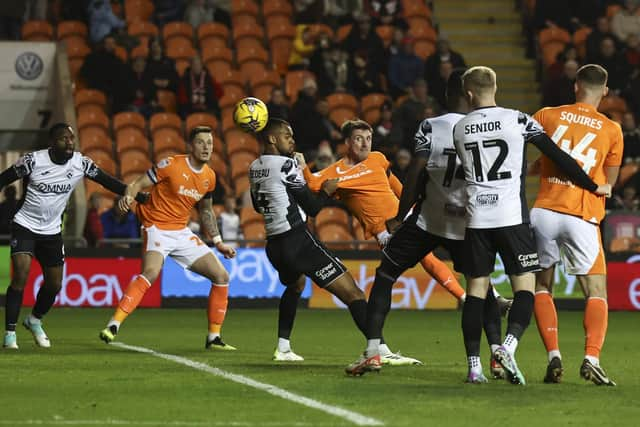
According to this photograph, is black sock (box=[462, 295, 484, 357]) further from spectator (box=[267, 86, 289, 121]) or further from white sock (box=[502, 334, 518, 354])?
spectator (box=[267, 86, 289, 121])

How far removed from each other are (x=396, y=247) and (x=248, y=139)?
1311 centimetres

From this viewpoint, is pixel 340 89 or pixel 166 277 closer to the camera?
pixel 166 277

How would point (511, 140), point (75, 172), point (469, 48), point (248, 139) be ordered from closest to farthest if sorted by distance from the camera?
point (511, 140), point (75, 172), point (248, 139), point (469, 48)

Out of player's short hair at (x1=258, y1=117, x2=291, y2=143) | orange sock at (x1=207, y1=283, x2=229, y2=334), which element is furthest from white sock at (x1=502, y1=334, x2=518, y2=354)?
orange sock at (x1=207, y1=283, x2=229, y2=334)

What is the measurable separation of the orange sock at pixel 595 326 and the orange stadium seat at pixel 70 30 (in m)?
16.5

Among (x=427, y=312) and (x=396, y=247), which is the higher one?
(x=396, y=247)

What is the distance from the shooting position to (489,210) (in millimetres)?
8914

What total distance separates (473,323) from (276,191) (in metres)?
2.42

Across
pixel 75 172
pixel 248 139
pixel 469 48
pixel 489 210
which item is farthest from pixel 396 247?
pixel 469 48

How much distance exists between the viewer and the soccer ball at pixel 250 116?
1169 cm

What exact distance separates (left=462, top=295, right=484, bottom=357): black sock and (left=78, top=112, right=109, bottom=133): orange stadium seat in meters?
14.5

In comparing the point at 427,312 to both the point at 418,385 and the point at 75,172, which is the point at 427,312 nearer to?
the point at 75,172

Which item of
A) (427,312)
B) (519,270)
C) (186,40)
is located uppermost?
(186,40)

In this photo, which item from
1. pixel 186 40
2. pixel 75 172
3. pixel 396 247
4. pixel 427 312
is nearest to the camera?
pixel 396 247
